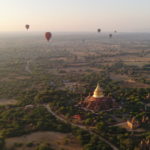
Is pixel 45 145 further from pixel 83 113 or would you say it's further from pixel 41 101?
pixel 41 101

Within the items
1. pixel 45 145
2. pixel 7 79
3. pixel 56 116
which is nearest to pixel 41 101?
pixel 56 116

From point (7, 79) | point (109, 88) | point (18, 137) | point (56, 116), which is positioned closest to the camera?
point (18, 137)

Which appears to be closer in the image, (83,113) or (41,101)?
(83,113)

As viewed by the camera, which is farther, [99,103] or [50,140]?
[99,103]

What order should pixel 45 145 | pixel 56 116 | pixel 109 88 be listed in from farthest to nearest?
1. pixel 109 88
2. pixel 56 116
3. pixel 45 145

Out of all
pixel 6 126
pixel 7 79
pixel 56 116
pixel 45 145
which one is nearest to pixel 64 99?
pixel 56 116

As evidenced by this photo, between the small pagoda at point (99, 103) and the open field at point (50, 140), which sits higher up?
the small pagoda at point (99, 103)

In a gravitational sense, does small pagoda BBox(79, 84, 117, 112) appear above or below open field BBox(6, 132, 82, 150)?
above

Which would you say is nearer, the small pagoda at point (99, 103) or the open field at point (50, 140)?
the open field at point (50, 140)

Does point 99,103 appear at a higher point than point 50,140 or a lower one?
higher

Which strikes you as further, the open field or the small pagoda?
the small pagoda

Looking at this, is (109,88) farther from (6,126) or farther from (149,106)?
(6,126)
